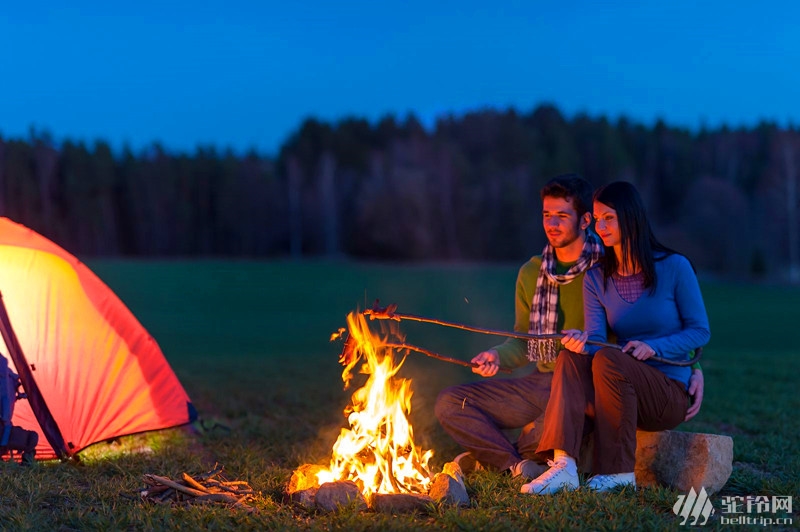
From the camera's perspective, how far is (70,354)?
5.59 meters

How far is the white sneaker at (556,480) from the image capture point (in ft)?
13.6

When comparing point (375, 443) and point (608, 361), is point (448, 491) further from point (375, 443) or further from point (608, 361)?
point (608, 361)

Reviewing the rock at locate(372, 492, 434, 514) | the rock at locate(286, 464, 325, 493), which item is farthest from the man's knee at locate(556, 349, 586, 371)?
the rock at locate(286, 464, 325, 493)

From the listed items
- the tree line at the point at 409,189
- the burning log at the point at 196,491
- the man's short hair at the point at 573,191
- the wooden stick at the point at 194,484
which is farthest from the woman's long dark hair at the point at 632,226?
A: the tree line at the point at 409,189

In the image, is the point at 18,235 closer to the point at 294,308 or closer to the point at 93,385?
the point at 93,385

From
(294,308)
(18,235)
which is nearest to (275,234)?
(294,308)

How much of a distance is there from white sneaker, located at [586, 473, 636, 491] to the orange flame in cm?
89

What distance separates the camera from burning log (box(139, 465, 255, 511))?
4086mm

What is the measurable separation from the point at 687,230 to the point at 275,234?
2652 centimetres

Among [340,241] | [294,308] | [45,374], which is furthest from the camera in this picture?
[340,241]

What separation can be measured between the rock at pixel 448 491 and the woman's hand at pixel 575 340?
97cm

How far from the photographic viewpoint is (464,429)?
188 inches

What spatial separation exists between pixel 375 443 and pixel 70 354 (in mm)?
2636

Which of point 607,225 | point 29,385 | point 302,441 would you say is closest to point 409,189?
point 302,441
